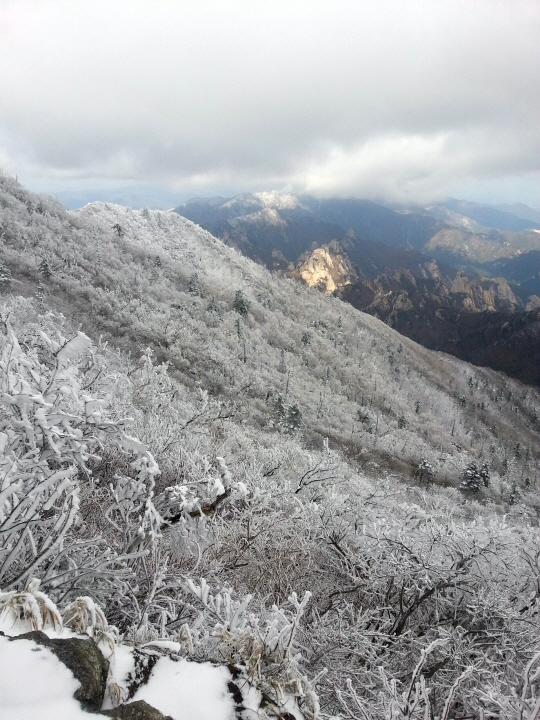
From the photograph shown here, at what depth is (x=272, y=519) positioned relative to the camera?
238 inches

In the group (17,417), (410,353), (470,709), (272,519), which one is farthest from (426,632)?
(410,353)

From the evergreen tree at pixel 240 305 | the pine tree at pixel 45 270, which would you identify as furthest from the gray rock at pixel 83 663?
the evergreen tree at pixel 240 305

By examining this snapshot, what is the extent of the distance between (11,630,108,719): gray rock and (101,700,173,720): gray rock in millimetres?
72

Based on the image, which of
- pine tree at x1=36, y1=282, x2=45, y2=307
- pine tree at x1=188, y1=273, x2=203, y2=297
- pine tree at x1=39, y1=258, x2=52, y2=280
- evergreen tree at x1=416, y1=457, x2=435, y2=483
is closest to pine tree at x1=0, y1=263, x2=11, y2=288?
pine tree at x1=36, y1=282, x2=45, y2=307

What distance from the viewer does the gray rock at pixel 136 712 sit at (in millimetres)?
1358

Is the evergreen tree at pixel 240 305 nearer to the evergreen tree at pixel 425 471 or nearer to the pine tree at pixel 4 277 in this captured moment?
the pine tree at pixel 4 277

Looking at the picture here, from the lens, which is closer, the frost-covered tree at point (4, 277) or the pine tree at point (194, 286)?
the frost-covered tree at point (4, 277)

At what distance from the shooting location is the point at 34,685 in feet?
4.18

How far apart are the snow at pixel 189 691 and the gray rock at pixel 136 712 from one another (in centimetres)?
4

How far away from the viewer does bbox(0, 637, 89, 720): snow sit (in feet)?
3.93

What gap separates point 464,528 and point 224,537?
361 cm

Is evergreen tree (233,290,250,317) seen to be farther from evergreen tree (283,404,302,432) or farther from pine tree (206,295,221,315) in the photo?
evergreen tree (283,404,302,432)

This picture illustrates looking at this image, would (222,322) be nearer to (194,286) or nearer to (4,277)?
(194,286)

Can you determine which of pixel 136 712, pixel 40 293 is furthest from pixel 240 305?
pixel 136 712
